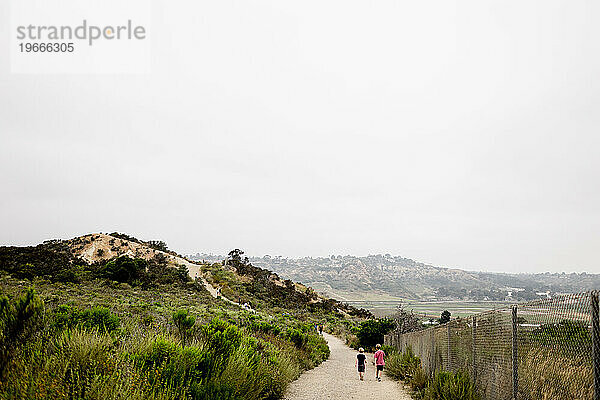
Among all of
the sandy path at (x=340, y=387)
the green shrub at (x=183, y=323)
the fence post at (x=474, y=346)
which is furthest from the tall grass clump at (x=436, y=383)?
the green shrub at (x=183, y=323)

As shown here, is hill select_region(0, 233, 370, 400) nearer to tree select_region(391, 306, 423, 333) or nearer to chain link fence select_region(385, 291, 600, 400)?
chain link fence select_region(385, 291, 600, 400)

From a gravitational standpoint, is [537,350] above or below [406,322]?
above

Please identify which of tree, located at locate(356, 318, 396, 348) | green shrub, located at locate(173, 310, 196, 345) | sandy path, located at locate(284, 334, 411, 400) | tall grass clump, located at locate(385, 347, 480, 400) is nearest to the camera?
tall grass clump, located at locate(385, 347, 480, 400)

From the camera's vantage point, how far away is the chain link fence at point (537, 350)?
4.88 m

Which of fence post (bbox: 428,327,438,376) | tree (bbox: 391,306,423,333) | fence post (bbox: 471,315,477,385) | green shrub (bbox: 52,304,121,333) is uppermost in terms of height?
green shrub (bbox: 52,304,121,333)

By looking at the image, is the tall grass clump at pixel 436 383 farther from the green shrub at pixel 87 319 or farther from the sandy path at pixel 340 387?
the green shrub at pixel 87 319

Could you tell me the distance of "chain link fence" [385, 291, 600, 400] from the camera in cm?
488

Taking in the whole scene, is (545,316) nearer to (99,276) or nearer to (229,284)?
(99,276)

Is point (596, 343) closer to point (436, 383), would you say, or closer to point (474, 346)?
point (474, 346)

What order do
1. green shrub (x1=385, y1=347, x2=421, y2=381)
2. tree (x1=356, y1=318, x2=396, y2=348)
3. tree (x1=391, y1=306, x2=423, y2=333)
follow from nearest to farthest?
green shrub (x1=385, y1=347, x2=421, y2=381) → tree (x1=391, y1=306, x2=423, y2=333) → tree (x1=356, y1=318, x2=396, y2=348)

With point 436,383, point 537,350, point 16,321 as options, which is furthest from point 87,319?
point 537,350

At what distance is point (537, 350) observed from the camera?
609cm

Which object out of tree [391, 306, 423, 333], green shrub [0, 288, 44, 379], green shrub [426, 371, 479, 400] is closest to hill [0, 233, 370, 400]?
green shrub [0, 288, 44, 379]

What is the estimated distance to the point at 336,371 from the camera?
827 inches
